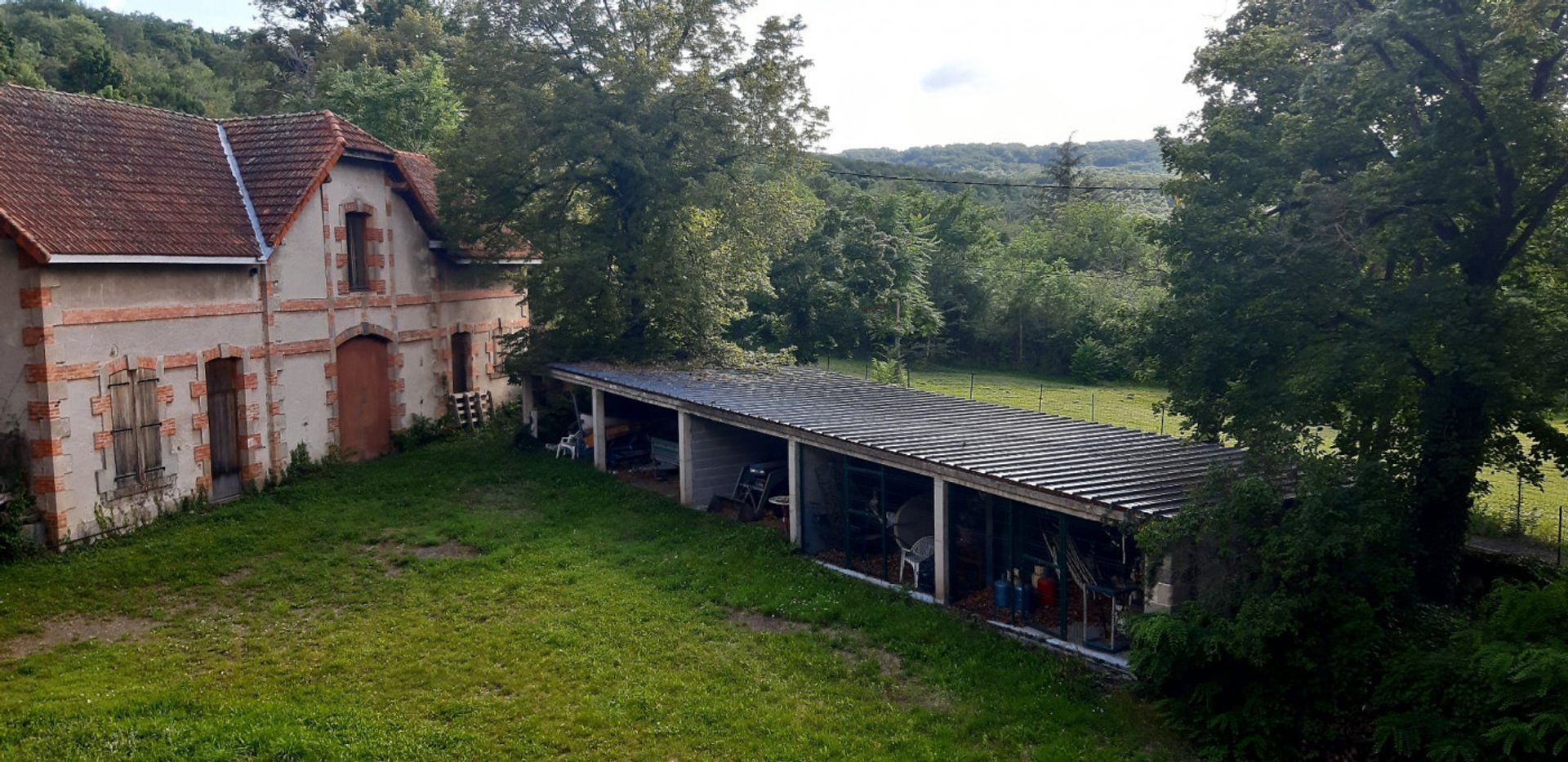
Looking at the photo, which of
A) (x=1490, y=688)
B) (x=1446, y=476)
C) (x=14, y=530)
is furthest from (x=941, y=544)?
(x=14, y=530)

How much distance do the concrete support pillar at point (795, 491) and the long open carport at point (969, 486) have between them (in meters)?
0.02

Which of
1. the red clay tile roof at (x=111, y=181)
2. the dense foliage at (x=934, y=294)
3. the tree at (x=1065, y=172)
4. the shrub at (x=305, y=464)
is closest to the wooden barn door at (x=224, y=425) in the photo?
the shrub at (x=305, y=464)

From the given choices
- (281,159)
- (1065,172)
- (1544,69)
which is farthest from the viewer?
(1065,172)

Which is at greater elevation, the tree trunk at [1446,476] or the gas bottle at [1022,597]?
the tree trunk at [1446,476]

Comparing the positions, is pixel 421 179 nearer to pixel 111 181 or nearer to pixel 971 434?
pixel 111 181

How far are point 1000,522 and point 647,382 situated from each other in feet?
27.8

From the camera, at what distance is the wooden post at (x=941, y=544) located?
13.1 meters

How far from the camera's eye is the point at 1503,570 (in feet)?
44.1

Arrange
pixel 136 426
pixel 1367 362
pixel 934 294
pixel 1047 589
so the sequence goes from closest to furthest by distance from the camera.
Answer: pixel 1367 362
pixel 1047 589
pixel 136 426
pixel 934 294

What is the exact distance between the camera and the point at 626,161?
22.8 metres

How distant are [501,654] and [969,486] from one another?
18.9 ft

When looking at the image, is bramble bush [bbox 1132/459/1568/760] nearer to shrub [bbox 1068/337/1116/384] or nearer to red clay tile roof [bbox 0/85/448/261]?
red clay tile roof [bbox 0/85/448/261]

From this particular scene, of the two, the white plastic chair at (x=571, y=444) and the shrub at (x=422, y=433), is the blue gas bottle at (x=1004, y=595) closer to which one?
the white plastic chair at (x=571, y=444)

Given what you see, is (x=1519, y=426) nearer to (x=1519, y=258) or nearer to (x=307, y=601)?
(x=1519, y=258)
